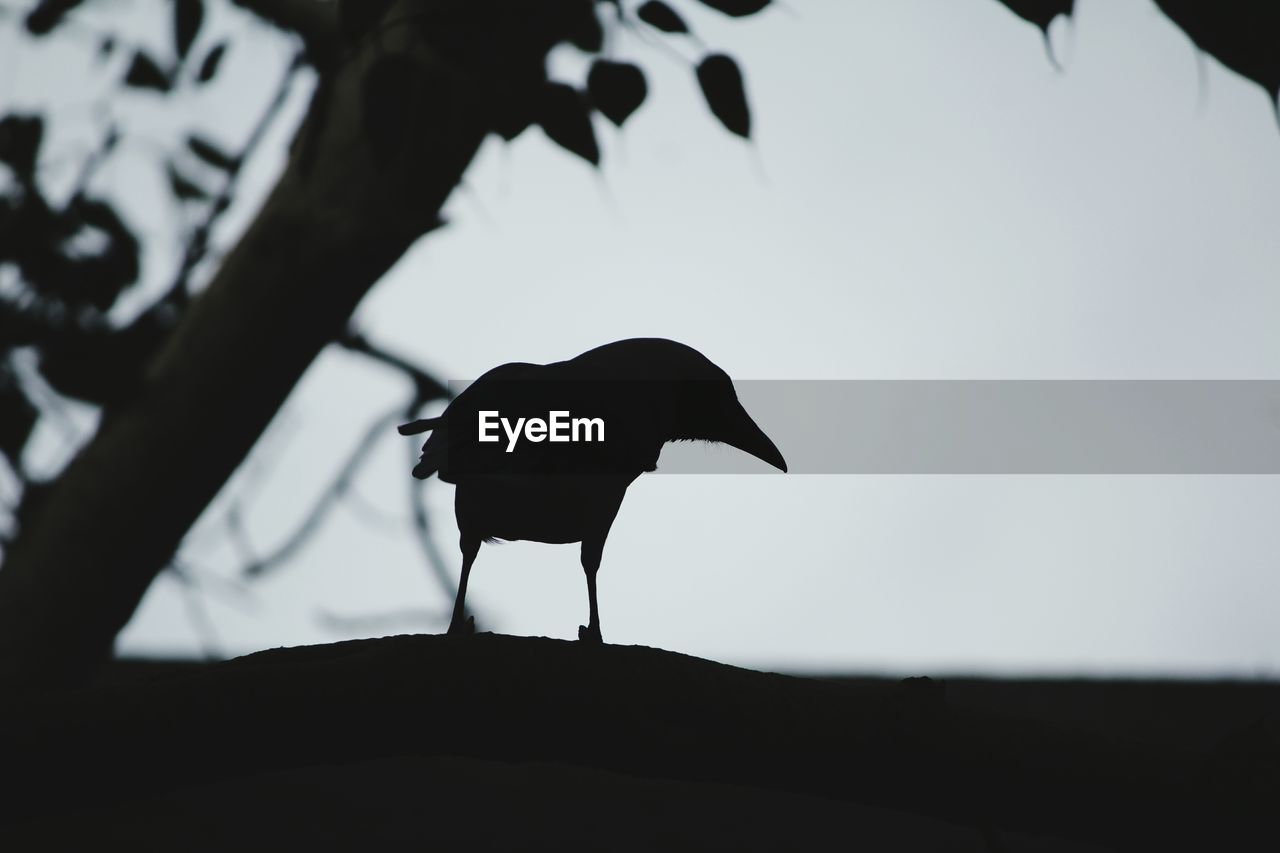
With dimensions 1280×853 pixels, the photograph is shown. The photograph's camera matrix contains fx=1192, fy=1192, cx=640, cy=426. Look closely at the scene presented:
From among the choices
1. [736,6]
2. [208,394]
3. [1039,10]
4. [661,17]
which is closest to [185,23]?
[661,17]

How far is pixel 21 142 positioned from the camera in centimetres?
263

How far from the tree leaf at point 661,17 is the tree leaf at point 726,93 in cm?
7

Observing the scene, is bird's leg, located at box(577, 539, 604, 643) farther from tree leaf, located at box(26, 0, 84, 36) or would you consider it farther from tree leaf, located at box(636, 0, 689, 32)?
tree leaf, located at box(26, 0, 84, 36)

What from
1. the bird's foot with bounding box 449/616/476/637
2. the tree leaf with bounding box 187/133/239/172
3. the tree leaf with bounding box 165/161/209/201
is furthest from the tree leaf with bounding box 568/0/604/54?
the tree leaf with bounding box 165/161/209/201

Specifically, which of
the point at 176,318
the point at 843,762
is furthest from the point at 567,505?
the point at 176,318

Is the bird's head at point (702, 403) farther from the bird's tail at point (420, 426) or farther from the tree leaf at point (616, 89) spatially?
the tree leaf at point (616, 89)

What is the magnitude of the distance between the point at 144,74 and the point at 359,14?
1.59 metres

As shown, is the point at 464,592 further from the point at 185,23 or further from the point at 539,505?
the point at 185,23

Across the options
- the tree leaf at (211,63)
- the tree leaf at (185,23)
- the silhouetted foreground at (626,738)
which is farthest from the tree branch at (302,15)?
the silhouetted foreground at (626,738)

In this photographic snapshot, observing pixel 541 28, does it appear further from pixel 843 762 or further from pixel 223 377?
pixel 223 377

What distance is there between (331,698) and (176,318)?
1.56 meters

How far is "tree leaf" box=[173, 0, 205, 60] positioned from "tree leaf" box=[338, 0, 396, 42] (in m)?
0.36

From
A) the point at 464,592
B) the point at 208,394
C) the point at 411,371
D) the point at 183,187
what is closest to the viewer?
the point at 464,592

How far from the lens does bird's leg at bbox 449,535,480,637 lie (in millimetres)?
1906
